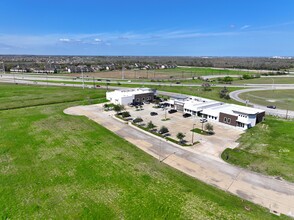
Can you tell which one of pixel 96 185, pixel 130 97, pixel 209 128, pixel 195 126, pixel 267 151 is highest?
pixel 130 97

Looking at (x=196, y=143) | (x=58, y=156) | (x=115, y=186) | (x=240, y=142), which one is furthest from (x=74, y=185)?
(x=240, y=142)

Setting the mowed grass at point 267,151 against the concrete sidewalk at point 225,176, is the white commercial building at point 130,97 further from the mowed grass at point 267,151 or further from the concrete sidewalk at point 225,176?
the mowed grass at point 267,151

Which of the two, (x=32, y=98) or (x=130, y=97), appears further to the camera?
(x=32, y=98)

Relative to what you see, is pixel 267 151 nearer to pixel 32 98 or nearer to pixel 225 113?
pixel 225 113

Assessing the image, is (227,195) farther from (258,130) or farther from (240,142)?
(258,130)

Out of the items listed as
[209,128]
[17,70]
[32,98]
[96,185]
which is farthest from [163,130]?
[17,70]

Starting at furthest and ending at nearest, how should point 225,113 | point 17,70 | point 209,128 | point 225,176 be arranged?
point 17,70, point 225,113, point 209,128, point 225,176

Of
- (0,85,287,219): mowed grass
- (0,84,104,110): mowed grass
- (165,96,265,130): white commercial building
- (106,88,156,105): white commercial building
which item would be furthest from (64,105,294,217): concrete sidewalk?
(0,84,104,110): mowed grass
